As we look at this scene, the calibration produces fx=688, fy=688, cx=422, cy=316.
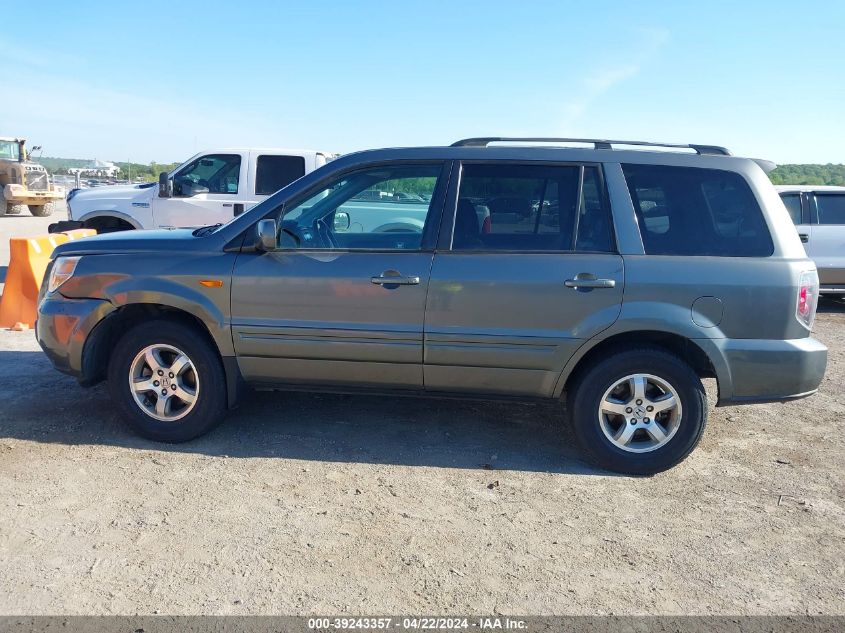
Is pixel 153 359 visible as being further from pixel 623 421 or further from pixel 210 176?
pixel 210 176

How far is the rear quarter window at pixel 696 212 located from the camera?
405 centimetres

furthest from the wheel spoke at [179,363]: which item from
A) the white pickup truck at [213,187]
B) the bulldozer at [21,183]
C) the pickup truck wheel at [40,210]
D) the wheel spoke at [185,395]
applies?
the pickup truck wheel at [40,210]

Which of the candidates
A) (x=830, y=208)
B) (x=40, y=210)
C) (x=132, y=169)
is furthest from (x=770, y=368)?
(x=132, y=169)

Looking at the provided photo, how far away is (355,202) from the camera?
4566 millimetres

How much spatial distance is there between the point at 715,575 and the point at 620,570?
43cm

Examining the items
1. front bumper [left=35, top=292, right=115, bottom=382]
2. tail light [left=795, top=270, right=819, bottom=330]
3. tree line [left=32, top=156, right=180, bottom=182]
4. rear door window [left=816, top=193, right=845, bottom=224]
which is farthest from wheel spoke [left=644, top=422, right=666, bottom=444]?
tree line [left=32, top=156, right=180, bottom=182]

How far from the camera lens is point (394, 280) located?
13.5 feet

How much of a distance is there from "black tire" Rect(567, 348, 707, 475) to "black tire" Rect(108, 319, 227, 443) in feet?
7.44

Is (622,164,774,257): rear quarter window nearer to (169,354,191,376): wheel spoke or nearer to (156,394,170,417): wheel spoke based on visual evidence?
(169,354,191,376): wheel spoke

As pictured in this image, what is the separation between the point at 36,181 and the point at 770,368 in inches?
1100

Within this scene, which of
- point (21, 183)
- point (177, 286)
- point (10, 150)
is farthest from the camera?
point (10, 150)

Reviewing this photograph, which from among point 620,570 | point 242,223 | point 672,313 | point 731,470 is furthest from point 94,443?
point 731,470

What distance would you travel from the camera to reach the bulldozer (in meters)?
25.2

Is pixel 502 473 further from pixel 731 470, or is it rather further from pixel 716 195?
pixel 716 195
